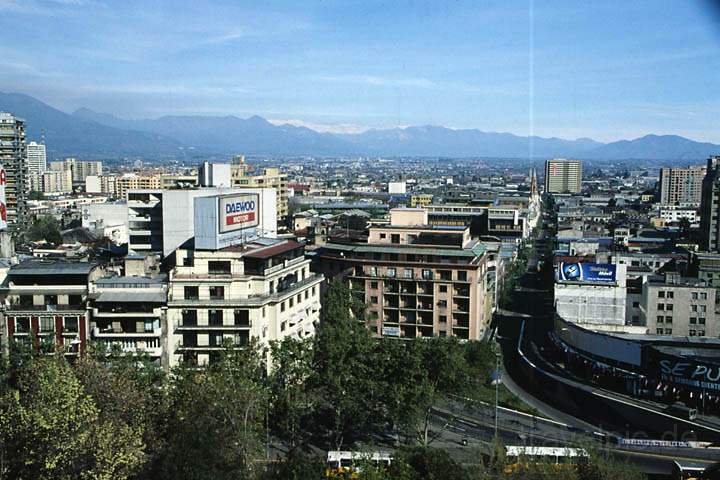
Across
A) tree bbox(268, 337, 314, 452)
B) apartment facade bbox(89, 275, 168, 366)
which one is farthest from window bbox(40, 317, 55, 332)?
tree bbox(268, 337, 314, 452)

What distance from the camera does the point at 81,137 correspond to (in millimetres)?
146000

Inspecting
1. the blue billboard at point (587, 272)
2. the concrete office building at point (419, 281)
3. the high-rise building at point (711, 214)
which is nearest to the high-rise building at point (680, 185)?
the high-rise building at point (711, 214)

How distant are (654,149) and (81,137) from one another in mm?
116516

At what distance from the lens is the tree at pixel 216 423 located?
7320mm

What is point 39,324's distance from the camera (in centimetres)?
1116

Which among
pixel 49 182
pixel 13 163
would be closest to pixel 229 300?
pixel 13 163

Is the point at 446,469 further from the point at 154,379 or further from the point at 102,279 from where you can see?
the point at 102,279

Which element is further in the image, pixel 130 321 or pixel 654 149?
pixel 654 149

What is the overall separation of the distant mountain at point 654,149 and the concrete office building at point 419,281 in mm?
111380

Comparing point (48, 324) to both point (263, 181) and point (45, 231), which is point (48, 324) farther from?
point (263, 181)

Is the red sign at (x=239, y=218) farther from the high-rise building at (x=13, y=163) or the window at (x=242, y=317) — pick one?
the high-rise building at (x=13, y=163)

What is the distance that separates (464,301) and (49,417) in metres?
10.3

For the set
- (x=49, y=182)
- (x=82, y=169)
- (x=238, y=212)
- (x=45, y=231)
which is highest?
(x=82, y=169)

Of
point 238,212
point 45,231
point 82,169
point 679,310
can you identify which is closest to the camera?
point 238,212
